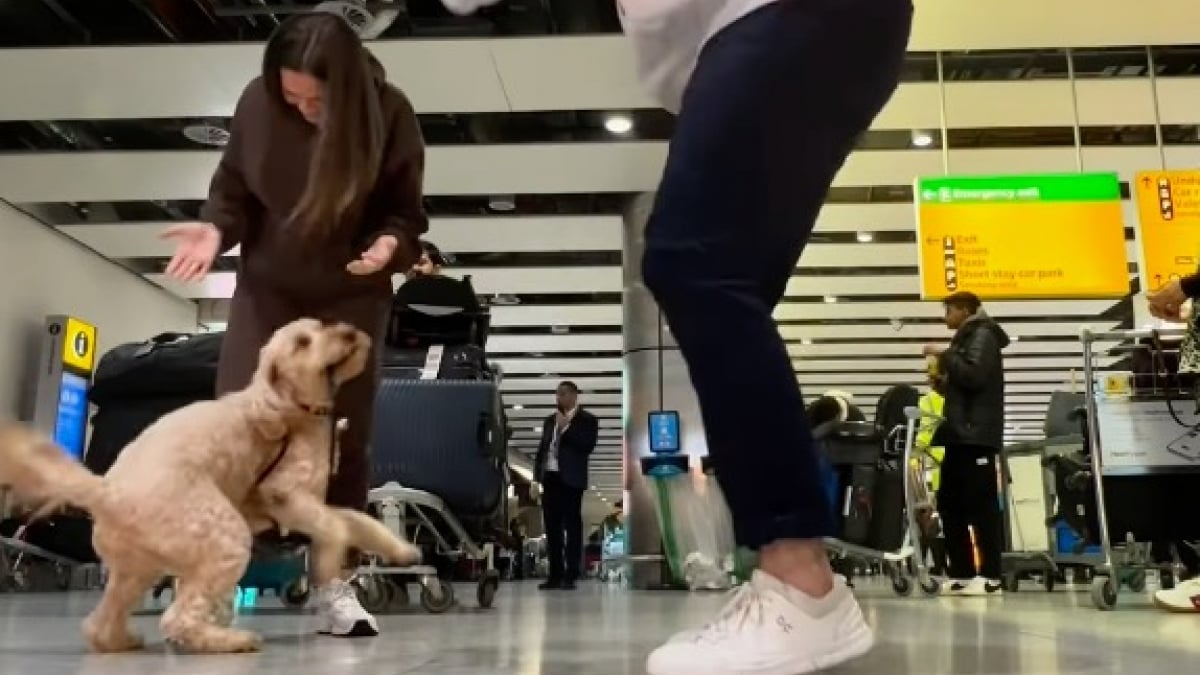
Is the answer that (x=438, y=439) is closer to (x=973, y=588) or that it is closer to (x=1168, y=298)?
(x=1168, y=298)

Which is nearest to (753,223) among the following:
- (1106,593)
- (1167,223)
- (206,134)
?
(1106,593)

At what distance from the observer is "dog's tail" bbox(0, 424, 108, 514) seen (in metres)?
1.80

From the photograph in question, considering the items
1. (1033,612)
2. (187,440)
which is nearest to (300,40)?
(187,440)

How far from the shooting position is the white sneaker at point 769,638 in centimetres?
144

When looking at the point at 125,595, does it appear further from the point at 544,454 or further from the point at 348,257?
the point at 544,454

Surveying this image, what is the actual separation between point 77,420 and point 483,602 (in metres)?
7.88

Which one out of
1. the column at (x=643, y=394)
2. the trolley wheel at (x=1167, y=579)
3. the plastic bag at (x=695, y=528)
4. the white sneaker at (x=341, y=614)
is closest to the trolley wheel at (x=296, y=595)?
the white sneaker at (x=341, y=614)

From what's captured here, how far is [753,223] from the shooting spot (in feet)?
5.14

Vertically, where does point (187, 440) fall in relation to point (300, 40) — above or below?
below

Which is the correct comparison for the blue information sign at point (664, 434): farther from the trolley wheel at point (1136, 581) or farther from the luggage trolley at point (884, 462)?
the trolley wheel at point (1136, 581)

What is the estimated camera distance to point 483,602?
4.41 meters

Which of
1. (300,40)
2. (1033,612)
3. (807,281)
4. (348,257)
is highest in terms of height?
(807,281)

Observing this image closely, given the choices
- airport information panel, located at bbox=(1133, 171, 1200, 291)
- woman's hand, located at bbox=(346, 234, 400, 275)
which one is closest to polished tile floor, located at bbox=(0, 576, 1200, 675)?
woman's hand, located at bbox=(346, 234, 400, 275)

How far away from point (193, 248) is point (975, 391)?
4.59 metres
